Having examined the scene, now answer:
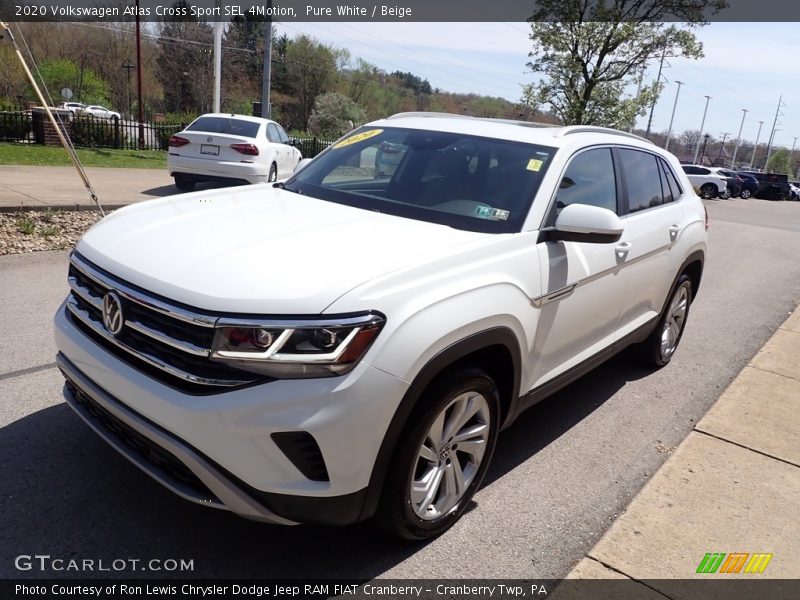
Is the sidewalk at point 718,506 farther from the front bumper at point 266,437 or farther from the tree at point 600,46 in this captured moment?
the tree at point 600,46

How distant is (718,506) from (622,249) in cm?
152

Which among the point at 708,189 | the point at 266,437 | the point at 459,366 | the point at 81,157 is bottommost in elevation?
the point at 708,189

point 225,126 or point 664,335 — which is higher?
point 225,126

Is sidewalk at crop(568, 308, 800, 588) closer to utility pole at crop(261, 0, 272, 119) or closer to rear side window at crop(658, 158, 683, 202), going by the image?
rear side window at crop(658, 158, 683, 202)

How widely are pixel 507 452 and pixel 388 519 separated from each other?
142 cm

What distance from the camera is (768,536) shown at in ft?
10.6

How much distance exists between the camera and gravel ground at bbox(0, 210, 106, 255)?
730 cm

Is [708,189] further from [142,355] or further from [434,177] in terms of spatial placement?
[142,355]

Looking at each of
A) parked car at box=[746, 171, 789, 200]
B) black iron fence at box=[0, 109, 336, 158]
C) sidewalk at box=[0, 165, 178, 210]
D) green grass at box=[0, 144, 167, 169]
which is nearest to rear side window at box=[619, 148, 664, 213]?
sidewalk at box=[0, 165, 178, 210]

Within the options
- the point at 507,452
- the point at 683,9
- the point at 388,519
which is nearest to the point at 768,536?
the point at 507,452

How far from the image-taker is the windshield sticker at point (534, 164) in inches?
137

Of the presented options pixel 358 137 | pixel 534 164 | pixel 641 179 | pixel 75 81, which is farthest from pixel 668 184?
pixel 75 81

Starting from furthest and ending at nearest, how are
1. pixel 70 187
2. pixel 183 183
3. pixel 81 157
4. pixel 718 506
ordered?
pixel 81 157 → pixel 183 183 → pixel 70 187 → pixel 718 506

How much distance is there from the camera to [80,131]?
21.1 m
